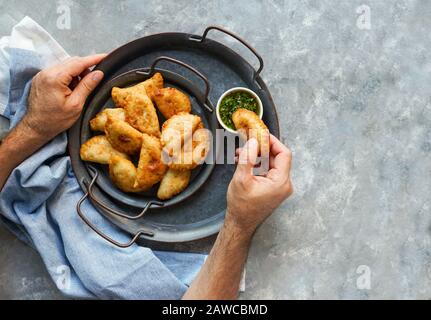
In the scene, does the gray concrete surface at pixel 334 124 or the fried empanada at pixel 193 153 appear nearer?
the fried empanada at pixel 193 153

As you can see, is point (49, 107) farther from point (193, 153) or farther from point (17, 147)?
point (193, 153)

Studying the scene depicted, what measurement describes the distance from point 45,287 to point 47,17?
100cm

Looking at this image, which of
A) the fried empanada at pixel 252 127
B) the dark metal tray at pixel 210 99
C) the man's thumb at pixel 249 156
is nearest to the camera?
the man's thumb at pixel 249 156

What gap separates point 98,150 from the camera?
5.70 feet

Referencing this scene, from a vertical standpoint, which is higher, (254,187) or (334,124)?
(334,124)

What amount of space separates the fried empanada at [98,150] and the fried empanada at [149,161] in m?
0.10

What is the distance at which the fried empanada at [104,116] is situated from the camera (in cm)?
173

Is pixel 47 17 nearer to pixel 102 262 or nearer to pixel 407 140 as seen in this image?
pixel 102 262

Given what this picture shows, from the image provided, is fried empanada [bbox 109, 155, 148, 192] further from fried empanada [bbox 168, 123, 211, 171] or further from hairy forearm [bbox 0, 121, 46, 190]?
hairy forearm [bbox 0, 121, 46, 190]

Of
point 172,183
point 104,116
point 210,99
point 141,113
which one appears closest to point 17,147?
point 104,116

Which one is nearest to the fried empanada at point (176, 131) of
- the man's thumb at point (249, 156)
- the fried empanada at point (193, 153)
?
the fried empanada at point (193, 153)

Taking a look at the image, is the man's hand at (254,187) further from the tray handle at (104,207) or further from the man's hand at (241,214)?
the tray handle at (104,207)

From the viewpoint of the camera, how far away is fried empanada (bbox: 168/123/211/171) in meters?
1.71

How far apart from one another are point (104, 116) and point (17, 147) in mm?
308
